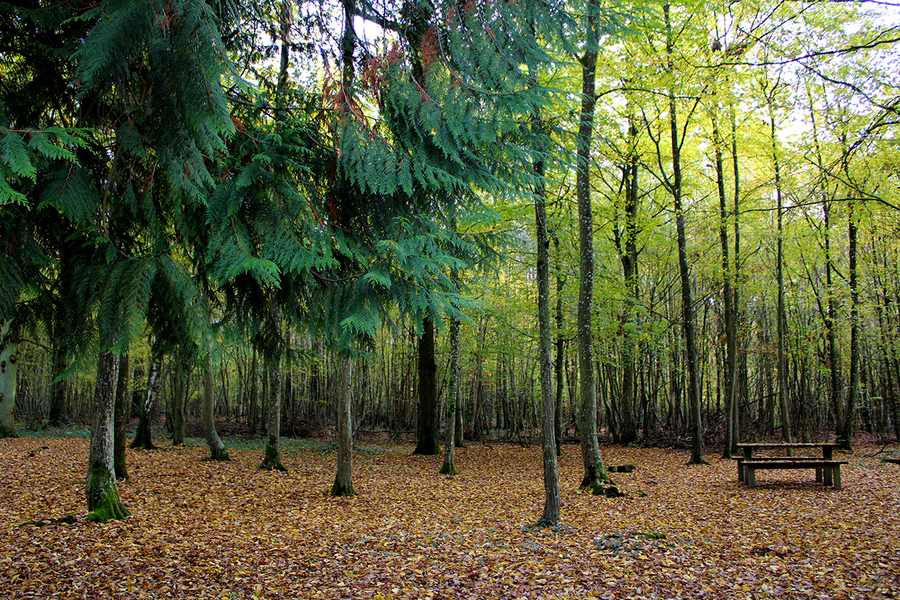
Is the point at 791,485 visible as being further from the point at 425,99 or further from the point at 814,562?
the point at 425,99

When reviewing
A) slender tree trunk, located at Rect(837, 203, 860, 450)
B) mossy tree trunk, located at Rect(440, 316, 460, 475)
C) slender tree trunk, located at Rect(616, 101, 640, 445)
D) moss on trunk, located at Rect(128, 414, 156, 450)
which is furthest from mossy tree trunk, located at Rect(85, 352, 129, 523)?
slender tree trunk, located at Rect(837, 203, 860, 450)

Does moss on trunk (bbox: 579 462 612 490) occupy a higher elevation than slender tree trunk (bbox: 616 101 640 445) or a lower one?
lower

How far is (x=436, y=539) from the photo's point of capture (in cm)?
575

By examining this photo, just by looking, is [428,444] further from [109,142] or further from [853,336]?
[109,142]

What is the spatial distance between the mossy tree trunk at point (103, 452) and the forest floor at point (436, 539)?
0.23 m

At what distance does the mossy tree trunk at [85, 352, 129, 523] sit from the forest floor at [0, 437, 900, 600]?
0.76 feet

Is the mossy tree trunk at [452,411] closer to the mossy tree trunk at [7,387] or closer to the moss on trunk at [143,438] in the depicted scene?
the moss on trunk at [143,438]

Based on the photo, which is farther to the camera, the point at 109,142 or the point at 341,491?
the point at 341,491

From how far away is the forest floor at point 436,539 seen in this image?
13.6ft

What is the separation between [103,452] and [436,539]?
3.69 meters

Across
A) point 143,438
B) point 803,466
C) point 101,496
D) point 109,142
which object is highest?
point 109,142

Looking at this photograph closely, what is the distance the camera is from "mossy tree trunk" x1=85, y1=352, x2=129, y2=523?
530 centimetres

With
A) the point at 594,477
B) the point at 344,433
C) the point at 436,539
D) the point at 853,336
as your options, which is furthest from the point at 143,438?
the point at 853,336

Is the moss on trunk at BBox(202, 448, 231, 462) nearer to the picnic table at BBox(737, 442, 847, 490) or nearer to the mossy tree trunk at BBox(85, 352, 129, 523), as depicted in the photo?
the mossy tree trunk at BBox(85, 352, 129, 523)
